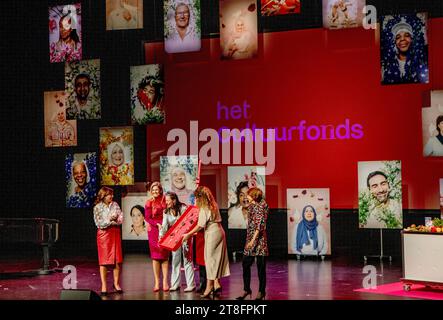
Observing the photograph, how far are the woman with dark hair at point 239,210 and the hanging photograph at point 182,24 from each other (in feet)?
8.85

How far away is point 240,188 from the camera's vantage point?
42.9ft

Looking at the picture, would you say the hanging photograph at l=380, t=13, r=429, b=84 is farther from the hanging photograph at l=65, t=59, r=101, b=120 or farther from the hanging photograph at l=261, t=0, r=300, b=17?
the hanging photograph at l=65, t=59, r=101, b=120

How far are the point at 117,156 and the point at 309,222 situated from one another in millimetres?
3973

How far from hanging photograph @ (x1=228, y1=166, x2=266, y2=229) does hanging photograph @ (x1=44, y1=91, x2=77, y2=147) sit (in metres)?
3.63

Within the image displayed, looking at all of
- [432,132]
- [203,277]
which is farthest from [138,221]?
[432,132]

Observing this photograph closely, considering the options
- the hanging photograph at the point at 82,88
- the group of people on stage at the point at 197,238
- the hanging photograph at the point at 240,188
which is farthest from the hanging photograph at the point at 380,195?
the hanging photograph at the point at 82,88

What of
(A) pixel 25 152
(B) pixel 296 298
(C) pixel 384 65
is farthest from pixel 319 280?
(A) pixel 25 152

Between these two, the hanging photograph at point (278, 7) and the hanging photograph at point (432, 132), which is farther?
A: the hanging photograph at point (278, 7)

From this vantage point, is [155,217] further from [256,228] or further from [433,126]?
[433,126]

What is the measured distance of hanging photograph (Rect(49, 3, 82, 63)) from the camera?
565 inches

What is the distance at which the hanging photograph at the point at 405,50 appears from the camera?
39.5ft

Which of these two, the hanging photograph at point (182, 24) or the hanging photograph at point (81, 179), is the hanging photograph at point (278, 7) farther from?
the hanging photograph at point (81, 179)

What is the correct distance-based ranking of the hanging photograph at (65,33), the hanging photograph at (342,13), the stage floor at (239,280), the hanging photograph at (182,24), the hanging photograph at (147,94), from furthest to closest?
the hanging photograph at (65,33)
the hanging photograph at (147,94)
the hanging photograph at (182,24)
the hanging photograph at (342,13)
the stage floor at (239,280)

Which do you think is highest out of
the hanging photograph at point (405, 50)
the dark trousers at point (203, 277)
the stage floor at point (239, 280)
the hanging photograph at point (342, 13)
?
the hanging photograph at point (342, 13)
